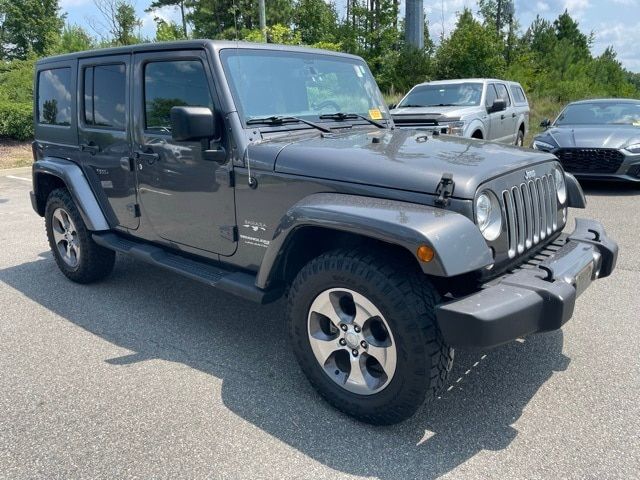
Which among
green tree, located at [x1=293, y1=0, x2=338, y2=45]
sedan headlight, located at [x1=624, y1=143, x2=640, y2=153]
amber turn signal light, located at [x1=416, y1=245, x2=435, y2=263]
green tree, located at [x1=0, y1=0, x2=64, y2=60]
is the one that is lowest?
sedan headlight, located at [x1=624, y1=143, x2=640, y2=153]

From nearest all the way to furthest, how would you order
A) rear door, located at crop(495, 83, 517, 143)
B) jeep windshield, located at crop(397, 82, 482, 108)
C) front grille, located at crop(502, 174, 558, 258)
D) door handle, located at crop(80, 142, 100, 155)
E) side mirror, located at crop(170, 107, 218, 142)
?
front grille, located at crop(502, 174, 558, 258)
side mirror, located at crop(170, 107, 218, 142)
door handle, located at crop(80, 142, 100, 155)
jeep windshield, located at crop(397, 82, 482, 108)
rear door, located at crop(495, 83, 517, 143)

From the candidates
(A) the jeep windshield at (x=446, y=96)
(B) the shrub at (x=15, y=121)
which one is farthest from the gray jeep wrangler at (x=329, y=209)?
(B) the shrub at (x=15, y=121)

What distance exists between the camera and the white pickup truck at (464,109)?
8.71m

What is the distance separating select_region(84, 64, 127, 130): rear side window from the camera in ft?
13.1

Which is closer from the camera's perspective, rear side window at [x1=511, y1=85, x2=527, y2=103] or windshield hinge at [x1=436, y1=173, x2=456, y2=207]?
windshield hinge at [x1=436, y1=173, x2=456, y2=207]

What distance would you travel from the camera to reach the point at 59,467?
248cm

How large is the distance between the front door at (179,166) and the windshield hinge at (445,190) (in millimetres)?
1333

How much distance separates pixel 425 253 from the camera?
7.45 ft

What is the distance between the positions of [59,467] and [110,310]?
1921 mm

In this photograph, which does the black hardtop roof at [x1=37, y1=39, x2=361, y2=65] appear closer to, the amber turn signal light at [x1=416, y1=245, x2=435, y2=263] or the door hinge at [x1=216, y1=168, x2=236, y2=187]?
the door hinge at [x1=216, y1=168, x2=236, y2=187]

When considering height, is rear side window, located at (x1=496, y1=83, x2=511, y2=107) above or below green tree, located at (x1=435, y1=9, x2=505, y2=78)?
below

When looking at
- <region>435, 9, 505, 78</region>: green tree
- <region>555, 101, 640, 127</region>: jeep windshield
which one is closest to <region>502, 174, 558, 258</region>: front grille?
<region>555, 101, 640, 127</region>: jeep windshield

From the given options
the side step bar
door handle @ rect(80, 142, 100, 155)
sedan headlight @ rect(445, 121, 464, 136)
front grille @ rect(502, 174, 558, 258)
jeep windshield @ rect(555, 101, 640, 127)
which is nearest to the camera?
front grille @ rect(502, 174, 558, 258)

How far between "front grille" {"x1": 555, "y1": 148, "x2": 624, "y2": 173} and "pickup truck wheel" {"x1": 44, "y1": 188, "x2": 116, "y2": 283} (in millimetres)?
6712
